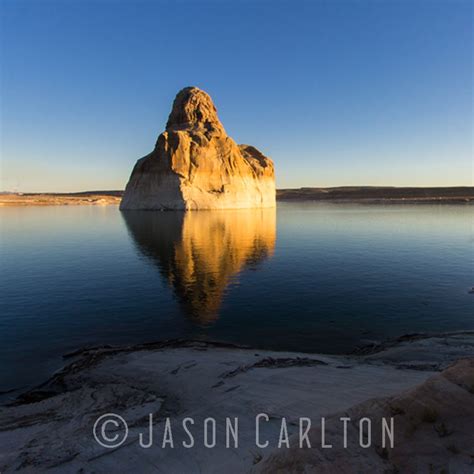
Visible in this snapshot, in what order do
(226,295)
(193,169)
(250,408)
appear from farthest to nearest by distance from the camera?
(193,169) → (226,295) → (250,408)

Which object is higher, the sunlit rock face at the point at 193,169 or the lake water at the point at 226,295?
the sunlit rock face at the point at 193,169

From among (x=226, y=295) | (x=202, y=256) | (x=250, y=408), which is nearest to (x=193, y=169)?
(x=202, y=256)

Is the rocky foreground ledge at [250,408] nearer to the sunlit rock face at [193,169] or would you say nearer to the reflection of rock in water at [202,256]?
the reflection of rock in water at [202,256]

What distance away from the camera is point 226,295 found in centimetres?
1781

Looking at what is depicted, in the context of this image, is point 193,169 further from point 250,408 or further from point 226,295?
point 250,408

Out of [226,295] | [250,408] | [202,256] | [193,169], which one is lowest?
[226,295]

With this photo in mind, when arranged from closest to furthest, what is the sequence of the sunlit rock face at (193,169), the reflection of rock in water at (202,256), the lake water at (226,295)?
1. the lake water at (226,295)
2. the reflection of rock in water at (202,256)
3. the sunlit rock face at (193,169)

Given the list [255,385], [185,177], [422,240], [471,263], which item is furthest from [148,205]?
[255,385]

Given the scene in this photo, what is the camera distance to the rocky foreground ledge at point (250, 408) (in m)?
4.07

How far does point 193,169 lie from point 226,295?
7260 cm

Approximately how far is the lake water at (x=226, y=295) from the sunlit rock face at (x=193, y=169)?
2144 inches

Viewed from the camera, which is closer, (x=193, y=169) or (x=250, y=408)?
(x=250, y=408)

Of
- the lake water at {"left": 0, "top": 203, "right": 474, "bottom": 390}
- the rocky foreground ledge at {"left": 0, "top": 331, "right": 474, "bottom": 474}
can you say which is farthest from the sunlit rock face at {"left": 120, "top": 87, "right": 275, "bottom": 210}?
the rocky foreground ledge at {"left": 0, "top": 331, "right": 474, "bottom": 474}

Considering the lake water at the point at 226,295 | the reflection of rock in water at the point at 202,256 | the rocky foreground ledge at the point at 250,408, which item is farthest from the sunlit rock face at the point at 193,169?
the rocky foreground ledge at the point at 250,408
